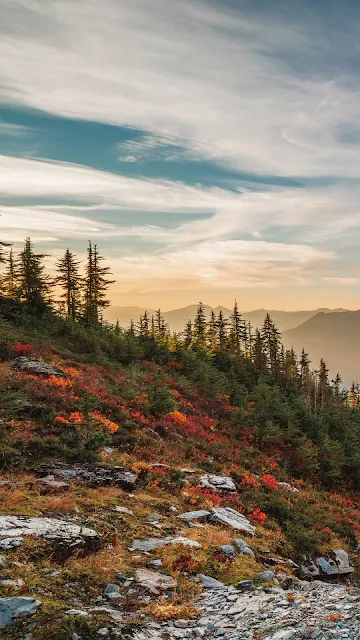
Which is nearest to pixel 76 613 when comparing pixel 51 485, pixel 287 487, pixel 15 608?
pixel 15 608

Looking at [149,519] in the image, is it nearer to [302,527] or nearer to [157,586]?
[157,586]

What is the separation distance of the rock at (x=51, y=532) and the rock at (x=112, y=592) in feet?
3.64

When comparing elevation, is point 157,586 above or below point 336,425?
above

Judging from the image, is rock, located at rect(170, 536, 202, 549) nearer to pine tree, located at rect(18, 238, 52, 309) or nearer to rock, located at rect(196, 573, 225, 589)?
rock, located at rect(196, 573, 225, 589)

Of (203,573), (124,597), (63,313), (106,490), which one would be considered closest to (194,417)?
(106,490)

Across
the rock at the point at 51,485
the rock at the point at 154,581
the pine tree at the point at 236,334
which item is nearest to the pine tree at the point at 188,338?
the pine tree at the point at 236,334

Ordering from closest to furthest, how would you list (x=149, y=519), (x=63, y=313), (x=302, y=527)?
(x=149, y=519), (x=302, y=527), (x=63, y=313)

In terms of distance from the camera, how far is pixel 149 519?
10.1 metres

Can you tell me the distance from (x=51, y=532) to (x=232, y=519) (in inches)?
264

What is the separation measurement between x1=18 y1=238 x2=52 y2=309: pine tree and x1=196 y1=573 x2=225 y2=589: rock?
120 feet

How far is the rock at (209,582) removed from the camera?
749 cm

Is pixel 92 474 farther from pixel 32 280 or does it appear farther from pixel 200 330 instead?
pixel 200 330

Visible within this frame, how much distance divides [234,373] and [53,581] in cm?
4263

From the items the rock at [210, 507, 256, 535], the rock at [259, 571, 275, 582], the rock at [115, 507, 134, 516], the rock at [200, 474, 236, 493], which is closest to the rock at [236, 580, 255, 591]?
the rock at [259, 571, 275, 582]
